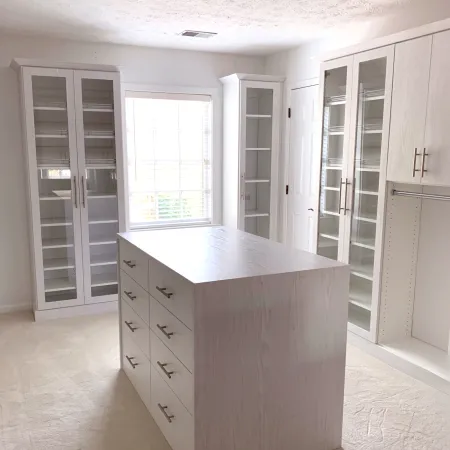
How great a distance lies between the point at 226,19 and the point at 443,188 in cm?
198

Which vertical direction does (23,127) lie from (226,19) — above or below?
below

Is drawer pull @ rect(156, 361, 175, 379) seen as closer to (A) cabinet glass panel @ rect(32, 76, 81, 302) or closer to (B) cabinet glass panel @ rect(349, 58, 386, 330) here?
(B) cabinet glass panel @ rect(349, 58, 386, 330)

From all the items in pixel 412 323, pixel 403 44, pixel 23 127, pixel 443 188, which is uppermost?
pixel 403 44

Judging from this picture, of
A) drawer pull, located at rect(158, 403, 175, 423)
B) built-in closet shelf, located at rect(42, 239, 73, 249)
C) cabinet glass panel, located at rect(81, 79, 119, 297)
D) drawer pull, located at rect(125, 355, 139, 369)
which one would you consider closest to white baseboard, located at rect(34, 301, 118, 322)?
cabinet glass panel, located at rect(81, 79, 119, 297)

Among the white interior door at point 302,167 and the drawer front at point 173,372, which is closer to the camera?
the drawer front at point 173,372

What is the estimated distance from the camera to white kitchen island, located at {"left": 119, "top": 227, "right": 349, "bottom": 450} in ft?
6.44

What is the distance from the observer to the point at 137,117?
14.8 ft

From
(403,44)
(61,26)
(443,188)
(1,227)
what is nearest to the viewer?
(403,44)

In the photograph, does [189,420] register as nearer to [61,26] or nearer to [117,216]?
[117,216]

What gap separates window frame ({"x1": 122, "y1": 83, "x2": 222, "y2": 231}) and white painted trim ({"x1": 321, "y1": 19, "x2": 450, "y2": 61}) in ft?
4.97

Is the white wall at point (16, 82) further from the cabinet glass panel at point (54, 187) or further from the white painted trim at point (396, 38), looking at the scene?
the white painted trim at point (396, 38)

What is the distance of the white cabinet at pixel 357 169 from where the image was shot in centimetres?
317

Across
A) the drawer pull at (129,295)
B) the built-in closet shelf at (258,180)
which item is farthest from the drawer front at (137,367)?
the built-in closet shelf at (258,180)

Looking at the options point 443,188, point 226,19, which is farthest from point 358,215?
point 226,19
